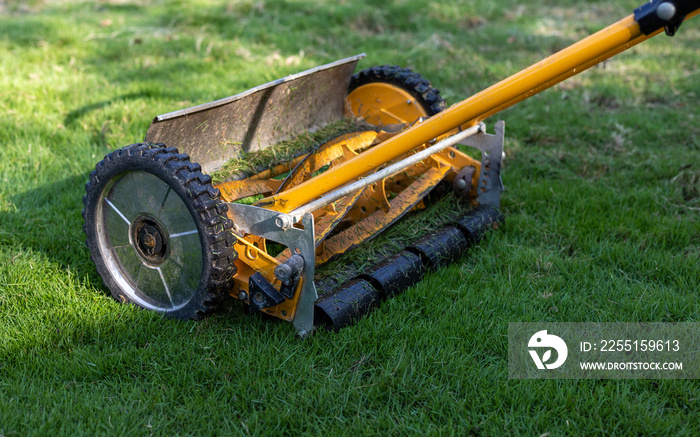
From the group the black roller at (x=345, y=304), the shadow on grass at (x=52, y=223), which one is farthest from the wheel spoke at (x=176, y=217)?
the shadow on grass at (x=52, y=223)

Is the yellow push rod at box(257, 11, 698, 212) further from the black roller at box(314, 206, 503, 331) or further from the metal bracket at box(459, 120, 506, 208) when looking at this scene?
the metal bracket at box(459, 120, 506, 208)

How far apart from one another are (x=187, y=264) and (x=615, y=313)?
2.33 meters

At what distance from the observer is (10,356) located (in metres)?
3.07

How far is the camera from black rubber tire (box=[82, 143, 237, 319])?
3053mm

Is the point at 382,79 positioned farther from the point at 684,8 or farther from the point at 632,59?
the point at 632,59

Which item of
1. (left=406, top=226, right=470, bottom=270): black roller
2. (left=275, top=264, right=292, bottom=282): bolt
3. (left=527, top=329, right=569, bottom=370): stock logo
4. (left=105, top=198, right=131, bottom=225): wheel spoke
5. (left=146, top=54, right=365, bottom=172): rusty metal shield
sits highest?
(left=146, top=54, right=365, bottom=172): rusty metal shield

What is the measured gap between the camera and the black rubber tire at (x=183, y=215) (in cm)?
305

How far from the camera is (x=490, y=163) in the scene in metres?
4.33

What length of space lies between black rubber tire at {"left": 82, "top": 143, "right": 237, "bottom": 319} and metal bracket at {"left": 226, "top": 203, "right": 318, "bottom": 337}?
133mm

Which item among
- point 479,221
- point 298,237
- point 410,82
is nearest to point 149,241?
point 298,237

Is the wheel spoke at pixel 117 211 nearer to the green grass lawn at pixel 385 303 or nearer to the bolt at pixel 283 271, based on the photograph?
the green grass lawn at pixel 385 303

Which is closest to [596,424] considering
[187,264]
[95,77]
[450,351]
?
[450,351]

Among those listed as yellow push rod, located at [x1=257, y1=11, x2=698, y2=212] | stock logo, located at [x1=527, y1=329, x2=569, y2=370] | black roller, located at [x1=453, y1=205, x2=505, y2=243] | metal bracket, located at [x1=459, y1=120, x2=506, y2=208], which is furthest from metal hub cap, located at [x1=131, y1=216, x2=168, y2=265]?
metal bracket, located at [x1=459, y1=120, x2=506, y2=208]

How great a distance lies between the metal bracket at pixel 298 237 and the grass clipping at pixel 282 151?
1.94 feet
